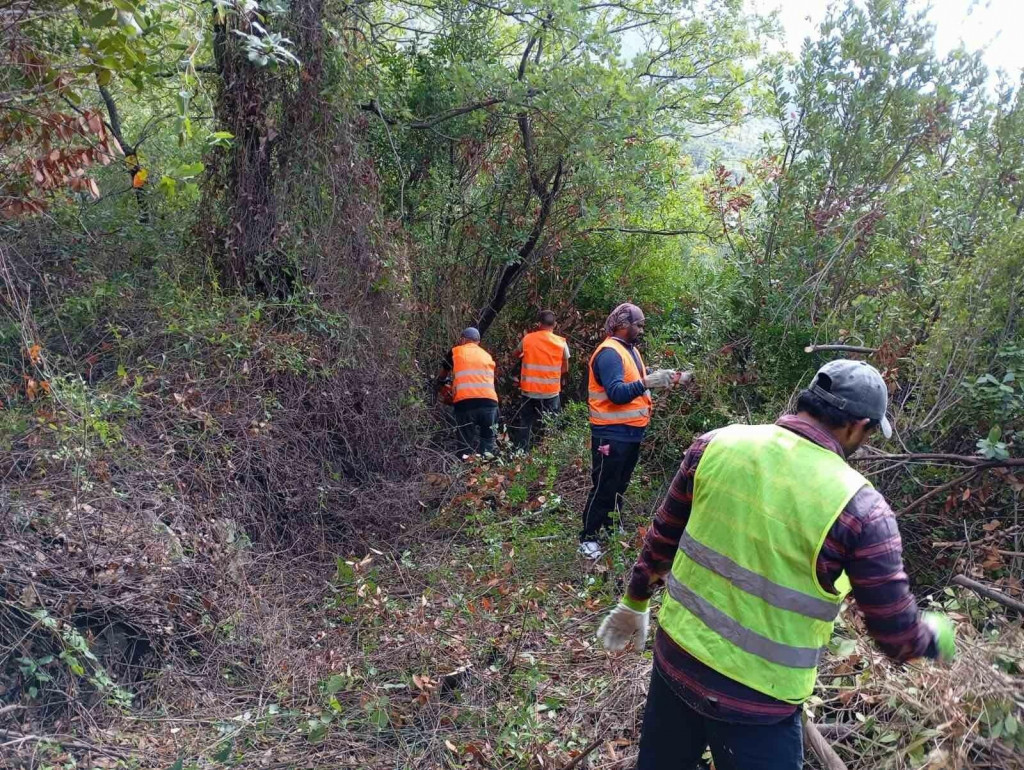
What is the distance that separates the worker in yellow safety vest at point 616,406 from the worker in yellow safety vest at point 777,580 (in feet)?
9.49

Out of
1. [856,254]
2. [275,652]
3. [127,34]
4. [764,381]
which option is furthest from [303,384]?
[856,254]

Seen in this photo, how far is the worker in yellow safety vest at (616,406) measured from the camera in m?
5.34

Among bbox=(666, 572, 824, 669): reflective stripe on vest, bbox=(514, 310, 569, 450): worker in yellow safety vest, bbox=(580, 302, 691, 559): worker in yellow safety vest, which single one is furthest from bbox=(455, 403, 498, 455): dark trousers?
bbox=(666, 572, 824, 669): reflective stripe on vest

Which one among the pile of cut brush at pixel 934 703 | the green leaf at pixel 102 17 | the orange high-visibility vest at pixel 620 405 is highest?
the green leaf at pixel 102 17

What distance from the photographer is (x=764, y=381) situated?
6301 mm

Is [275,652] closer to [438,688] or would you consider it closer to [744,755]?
[438,688]

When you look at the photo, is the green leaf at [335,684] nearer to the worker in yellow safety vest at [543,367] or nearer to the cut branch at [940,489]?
the cut branch at [940,489]

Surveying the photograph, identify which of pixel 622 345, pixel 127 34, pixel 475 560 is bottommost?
pixel 475 560

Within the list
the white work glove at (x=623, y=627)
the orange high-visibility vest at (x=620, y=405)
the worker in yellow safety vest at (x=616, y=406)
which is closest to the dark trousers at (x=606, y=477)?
the worker in yellow safety vest at (x=616, y=406)

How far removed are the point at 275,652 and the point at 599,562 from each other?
7.80ft

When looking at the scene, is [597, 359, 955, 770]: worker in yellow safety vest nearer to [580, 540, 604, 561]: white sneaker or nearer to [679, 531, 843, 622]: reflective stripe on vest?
[679, 531, 843, 622]: reflective stripe on vest

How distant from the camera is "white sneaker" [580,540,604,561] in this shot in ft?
18.8

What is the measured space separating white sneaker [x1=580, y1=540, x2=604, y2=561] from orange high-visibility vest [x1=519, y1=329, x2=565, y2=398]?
3.42 meters

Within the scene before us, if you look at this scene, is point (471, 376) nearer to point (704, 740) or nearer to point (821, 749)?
point (821, 749)
